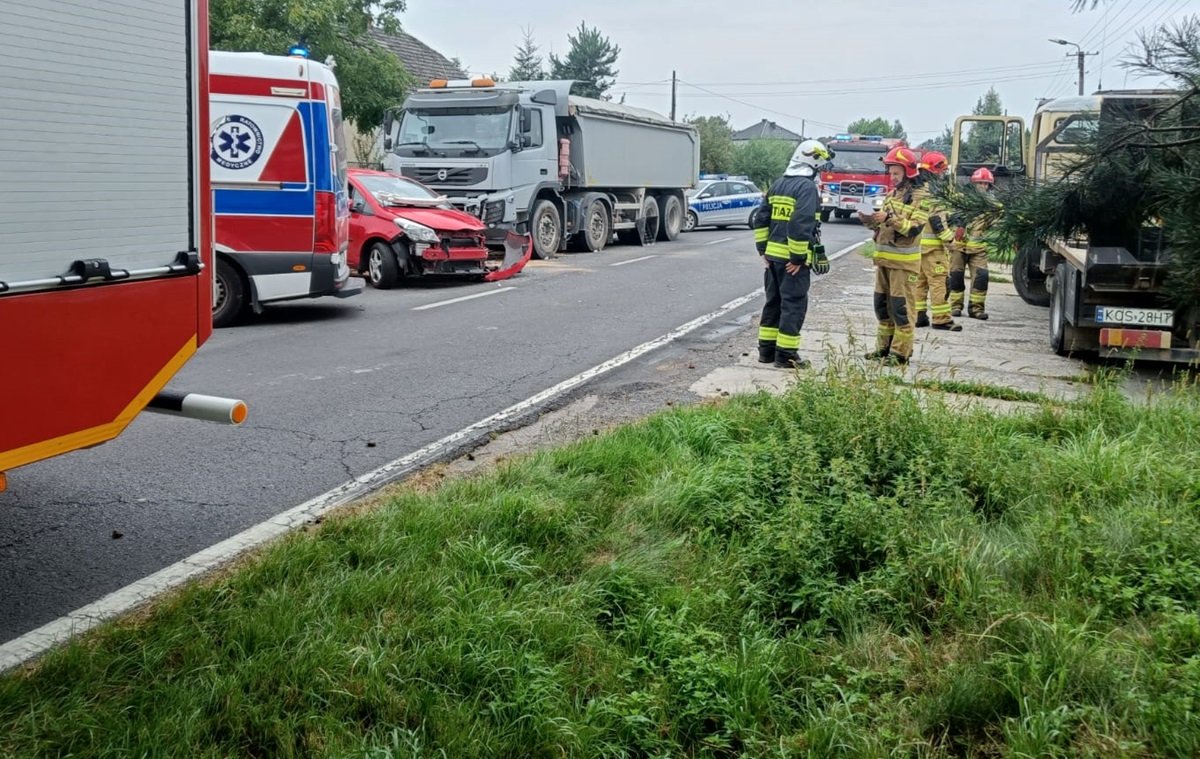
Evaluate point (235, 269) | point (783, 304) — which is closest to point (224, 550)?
point (783, 304)

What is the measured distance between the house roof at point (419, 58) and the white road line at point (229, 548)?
2957 centimetres

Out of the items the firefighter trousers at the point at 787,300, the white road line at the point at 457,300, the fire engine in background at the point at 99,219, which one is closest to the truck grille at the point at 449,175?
the white road line at the point at 457,300

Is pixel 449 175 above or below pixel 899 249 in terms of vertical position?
above

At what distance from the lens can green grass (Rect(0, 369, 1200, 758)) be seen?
9.93 ft

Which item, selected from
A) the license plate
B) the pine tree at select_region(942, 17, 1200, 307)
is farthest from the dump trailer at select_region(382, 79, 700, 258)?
the pine tree at select_region(942, 17, 1200, 307)

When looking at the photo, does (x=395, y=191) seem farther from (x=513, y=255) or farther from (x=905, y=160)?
(x=905, y=160)

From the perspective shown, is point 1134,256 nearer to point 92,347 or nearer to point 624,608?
point 624,608

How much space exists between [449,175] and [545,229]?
251cm

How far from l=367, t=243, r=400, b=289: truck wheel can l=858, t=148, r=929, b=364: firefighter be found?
7588mm

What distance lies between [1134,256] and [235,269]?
890 centimetres

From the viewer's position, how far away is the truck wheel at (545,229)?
64.0 ft

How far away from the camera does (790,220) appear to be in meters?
8.80

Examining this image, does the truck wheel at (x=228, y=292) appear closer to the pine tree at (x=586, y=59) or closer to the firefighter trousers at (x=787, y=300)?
the firefighter trousers at (x=787, y=300)


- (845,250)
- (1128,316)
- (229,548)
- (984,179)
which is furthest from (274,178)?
(845,250)
